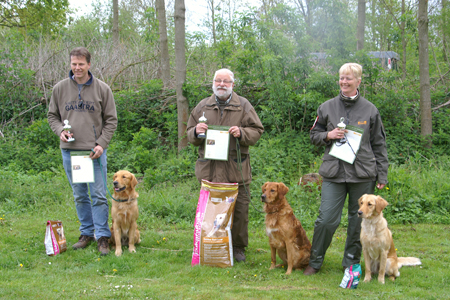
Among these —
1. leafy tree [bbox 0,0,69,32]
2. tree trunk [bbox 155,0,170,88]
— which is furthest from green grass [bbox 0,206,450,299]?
leafy tree [bbox 0,0,69,32]

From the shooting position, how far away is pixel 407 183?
6.38 metres

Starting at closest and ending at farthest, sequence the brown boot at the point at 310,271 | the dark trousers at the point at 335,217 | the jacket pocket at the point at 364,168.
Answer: the jacket pocket at the point at 364,168
the dark trousers at the point at 335,217
the brown boot at the point at 310,271

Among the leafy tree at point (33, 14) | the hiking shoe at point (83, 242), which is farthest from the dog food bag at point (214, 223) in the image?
the leafy tree at point (33, 14)

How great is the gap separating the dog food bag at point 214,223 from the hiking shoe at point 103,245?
1.19 metres

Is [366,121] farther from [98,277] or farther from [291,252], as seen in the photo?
[98,277]

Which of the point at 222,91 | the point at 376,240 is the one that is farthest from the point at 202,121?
the point at 376,240

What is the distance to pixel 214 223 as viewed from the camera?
3.99 metres

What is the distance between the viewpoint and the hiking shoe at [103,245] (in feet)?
14.4

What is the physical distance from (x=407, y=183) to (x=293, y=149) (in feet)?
8.36

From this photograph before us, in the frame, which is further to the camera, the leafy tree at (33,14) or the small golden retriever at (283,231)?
the leafy tree at (33,14)

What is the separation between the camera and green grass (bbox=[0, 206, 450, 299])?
11.0ft

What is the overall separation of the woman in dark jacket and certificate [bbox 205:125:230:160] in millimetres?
963

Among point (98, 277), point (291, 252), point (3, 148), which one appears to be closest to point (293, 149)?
point (291, 252)

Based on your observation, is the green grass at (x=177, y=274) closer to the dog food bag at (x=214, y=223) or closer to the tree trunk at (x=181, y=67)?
the dog food bag at (x=214, y=223)
